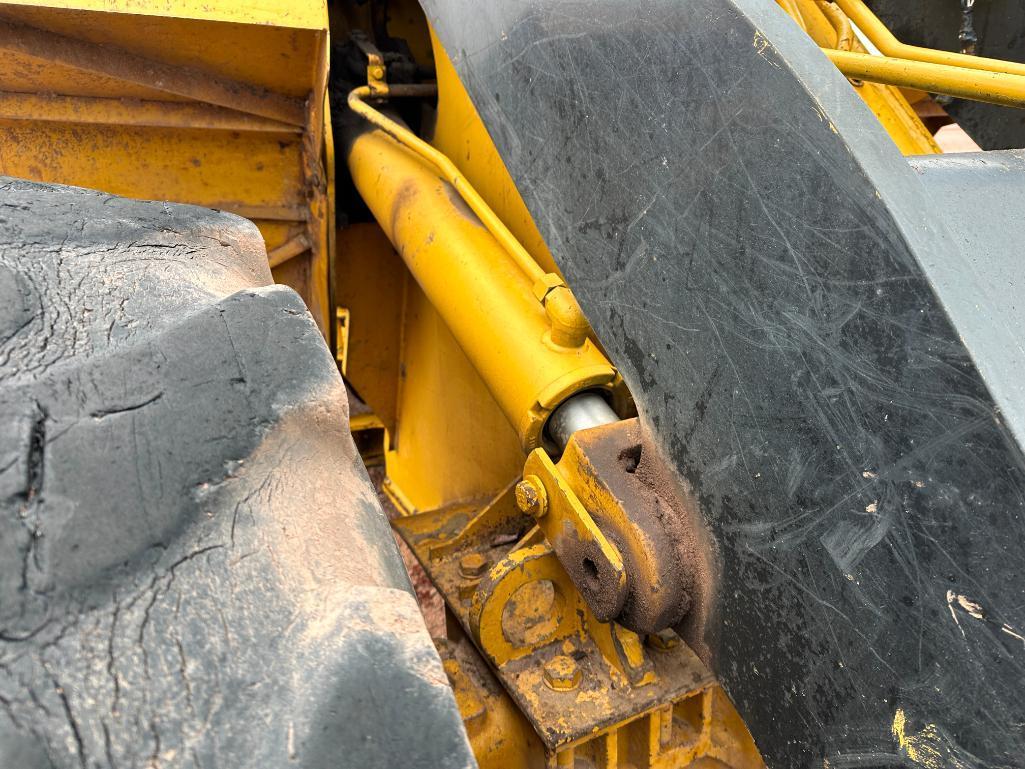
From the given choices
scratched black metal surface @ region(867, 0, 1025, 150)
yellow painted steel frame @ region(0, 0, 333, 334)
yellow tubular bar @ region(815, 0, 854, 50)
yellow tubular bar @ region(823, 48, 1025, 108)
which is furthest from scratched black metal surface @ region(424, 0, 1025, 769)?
scratched black metal surface @ region(867, 0, 1025, 150)

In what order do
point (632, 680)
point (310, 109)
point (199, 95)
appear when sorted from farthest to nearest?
point (310, 109), point (199, 95), point (632, 680)

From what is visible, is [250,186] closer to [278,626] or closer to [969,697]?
[278,626]

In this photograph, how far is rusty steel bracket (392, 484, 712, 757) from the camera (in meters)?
1.11

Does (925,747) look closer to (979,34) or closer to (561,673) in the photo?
(561,673)

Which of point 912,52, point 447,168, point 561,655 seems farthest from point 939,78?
point 561,655

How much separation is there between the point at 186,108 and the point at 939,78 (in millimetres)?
1302

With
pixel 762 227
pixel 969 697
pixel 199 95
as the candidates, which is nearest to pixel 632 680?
pixel 969 697

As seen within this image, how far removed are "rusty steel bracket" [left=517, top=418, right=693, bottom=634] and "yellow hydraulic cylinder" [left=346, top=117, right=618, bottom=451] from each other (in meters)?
0.15

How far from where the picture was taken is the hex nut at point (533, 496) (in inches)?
39.5

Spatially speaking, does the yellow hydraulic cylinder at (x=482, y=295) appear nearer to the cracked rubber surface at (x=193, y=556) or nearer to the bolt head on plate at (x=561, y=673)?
the bolt head on plate at (x=561, y=673)

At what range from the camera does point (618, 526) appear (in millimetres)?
898

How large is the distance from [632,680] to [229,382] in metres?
0.77

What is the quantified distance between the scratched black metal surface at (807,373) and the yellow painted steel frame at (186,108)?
0.75 metres

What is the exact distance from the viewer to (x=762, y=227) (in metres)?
0.72
